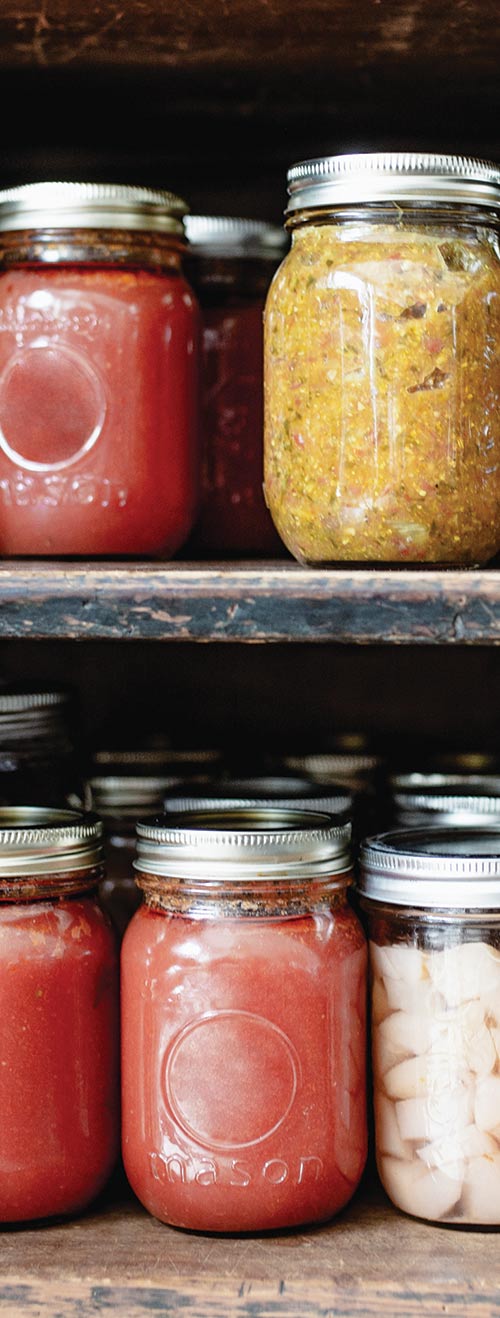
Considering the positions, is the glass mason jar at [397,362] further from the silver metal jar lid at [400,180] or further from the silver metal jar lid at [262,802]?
the silver metal jar lid at [262,802]

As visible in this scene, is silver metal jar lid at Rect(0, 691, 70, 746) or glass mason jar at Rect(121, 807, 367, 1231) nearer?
glass mason jar at Rect(121, 807, 367, 1231)

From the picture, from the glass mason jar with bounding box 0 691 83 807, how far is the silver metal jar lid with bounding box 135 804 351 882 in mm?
198

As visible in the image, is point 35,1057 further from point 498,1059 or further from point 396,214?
point 396,214

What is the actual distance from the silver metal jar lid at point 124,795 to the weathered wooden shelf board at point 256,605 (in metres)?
0.29

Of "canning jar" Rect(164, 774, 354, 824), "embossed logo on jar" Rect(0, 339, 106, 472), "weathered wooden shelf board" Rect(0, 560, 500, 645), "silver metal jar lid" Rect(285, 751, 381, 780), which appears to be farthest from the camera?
"silver metal jar lid" Rect(285, 751, 381, 780)

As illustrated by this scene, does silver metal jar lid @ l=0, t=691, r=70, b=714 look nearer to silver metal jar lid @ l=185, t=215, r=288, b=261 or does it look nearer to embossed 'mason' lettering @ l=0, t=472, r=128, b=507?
embossed 'mason' lettering @ l=0, t=472, r=128, b=507

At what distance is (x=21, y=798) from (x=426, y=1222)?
1.40ft

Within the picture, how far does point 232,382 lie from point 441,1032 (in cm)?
48

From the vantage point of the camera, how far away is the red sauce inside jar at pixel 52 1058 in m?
0.84

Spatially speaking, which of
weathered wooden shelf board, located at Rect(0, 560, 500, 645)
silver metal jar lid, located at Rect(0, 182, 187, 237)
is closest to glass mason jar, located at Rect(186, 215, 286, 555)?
silver metal jar lid, located at Rect(0, 182, 187, 237)

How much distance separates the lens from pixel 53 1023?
851mm

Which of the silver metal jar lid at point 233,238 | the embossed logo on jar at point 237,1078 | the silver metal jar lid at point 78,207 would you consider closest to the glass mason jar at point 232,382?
the silver metal jar lid at point 233,238

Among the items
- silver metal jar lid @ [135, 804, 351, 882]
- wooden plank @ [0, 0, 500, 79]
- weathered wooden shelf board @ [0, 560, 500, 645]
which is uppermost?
wooden plank @ [0, 0, 500, 79]

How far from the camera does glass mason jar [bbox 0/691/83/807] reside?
40.5 inches
